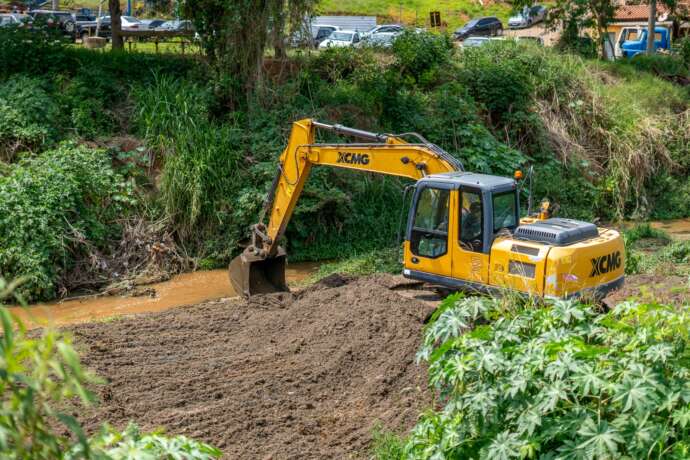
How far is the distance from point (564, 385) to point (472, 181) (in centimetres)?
570

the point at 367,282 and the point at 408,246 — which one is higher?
the point at 408,246

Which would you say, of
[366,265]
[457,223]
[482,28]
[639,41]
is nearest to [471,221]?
[457,223]

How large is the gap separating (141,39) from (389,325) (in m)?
15.3

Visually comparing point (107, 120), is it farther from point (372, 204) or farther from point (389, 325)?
point (389, 325)

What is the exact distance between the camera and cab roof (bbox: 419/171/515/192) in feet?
35.7

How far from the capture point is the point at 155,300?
15.3m

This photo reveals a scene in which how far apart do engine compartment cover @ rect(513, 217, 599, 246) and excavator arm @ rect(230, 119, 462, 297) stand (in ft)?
5.32

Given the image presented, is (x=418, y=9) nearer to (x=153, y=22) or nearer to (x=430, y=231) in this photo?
(x=153, y=22)

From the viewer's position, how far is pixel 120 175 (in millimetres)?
17250

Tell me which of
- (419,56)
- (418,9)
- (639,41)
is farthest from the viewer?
(418,9)

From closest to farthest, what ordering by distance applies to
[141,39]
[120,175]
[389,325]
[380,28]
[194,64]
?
[389,325]
[120,175]
[194,64]
[141,39]
[380,28]

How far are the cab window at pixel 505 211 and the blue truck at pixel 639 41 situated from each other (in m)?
27.7

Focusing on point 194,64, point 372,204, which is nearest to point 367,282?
point 372,204

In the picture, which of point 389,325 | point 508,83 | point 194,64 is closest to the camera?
point 389,325
